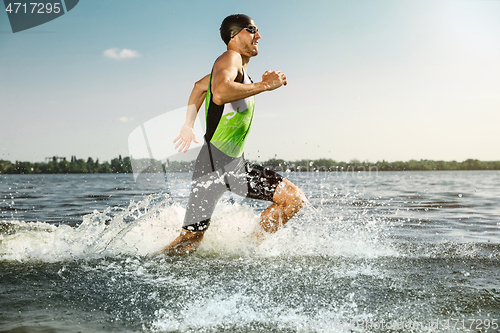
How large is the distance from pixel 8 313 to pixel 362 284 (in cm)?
271

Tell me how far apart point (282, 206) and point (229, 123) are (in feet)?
3.61

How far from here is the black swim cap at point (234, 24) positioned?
3852 mm

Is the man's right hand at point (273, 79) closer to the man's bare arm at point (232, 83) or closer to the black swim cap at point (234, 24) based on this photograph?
the man's bare arm at point (232, 83)

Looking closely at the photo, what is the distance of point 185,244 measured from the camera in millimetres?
4035

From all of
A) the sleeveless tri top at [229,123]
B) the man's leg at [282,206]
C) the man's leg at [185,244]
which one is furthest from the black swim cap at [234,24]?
the man's leg at [185,244]

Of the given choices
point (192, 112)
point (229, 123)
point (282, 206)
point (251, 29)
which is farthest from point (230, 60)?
point (282, 206)

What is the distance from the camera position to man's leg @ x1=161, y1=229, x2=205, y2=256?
4.00 m

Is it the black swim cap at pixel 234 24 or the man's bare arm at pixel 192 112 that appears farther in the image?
the man's bare arm at pixel 192 112

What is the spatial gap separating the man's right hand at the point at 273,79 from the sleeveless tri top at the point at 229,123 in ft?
1.38

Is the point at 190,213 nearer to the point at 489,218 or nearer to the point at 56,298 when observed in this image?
the point at 56,298

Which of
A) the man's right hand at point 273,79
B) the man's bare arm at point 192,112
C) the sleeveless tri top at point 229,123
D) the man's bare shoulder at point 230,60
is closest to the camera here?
the man's right hand at point 273,79

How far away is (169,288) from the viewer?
2.93 meters

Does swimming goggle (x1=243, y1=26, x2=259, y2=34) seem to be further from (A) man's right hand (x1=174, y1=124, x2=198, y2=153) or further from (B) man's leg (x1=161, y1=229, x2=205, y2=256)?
(B) man's leg (x1=161, y1=229, x2=205, y2=256)

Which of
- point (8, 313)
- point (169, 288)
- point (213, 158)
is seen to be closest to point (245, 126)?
point (213, 158)
